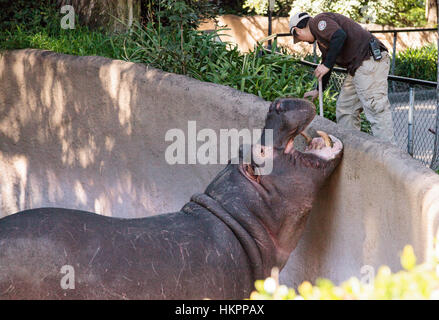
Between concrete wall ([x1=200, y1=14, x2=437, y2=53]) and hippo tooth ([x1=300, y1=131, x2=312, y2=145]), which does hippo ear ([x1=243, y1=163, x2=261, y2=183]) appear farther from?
concrete wall ([x1=200, y1=14, x2=437, y2=53])

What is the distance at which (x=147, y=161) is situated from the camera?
19.2 feet

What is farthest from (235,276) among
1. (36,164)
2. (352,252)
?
(36,164)

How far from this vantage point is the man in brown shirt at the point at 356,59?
525cm

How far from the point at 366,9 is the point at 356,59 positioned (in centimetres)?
1632

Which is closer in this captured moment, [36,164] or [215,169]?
[215,169]

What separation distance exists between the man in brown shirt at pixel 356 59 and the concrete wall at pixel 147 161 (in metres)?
0.95

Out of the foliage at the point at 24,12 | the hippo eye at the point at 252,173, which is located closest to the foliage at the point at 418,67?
the foliage at the point at 24,12

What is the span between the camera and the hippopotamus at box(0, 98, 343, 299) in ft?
10.6

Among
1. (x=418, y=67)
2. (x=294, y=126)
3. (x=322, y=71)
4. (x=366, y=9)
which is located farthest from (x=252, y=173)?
(x=366, y=9)

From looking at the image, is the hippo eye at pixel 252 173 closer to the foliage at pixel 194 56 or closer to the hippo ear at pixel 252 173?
the hippo ear at pixel 252 173

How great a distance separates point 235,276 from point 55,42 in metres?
4.71

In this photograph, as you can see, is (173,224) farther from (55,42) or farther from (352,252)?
(55,42)

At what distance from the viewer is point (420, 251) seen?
306cm

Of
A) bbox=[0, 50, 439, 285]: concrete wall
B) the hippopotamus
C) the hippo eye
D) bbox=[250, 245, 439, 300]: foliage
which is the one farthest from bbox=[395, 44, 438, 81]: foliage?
bbox=[250, 245, 439, 300]: foliage
